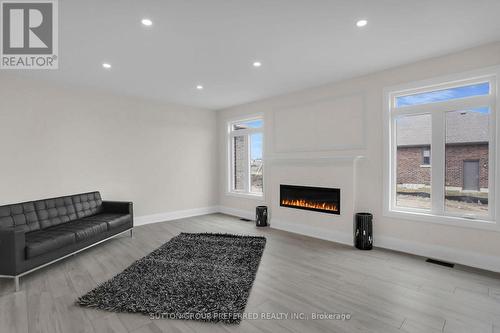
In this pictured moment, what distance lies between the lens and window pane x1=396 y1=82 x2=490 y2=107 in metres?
3.29

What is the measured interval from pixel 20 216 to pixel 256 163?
4505 millimetres

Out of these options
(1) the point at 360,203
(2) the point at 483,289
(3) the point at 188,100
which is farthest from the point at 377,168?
(3) the point at 188,100

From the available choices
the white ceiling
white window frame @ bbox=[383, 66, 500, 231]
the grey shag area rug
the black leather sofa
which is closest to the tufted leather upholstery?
the black leather sofa

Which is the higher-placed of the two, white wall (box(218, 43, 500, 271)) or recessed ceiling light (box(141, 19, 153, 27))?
recessed ceiling light (box(141, 19, 153, 27))

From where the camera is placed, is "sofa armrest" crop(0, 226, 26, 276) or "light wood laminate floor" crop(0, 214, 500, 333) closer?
"light wood laminate floor" crop(0, 214, 500, 333)

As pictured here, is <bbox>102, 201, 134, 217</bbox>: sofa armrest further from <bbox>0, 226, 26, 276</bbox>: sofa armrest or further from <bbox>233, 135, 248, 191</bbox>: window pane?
<bbox>233, 135, 248, 191</bbox>: window pane

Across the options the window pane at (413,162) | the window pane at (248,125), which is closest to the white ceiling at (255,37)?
the window pane at (413,162)

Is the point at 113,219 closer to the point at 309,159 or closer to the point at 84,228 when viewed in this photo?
the point at 84,228

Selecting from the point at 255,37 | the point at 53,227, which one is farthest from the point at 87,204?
the point at 255,37

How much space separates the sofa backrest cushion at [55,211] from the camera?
3.80m

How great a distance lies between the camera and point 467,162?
3.39m

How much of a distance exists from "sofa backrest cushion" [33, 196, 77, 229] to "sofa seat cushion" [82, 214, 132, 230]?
0.28 meters

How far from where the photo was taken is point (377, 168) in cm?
406

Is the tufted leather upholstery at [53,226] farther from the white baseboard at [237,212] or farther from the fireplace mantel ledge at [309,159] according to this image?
the fireplace mantel ledge at [309,159]
